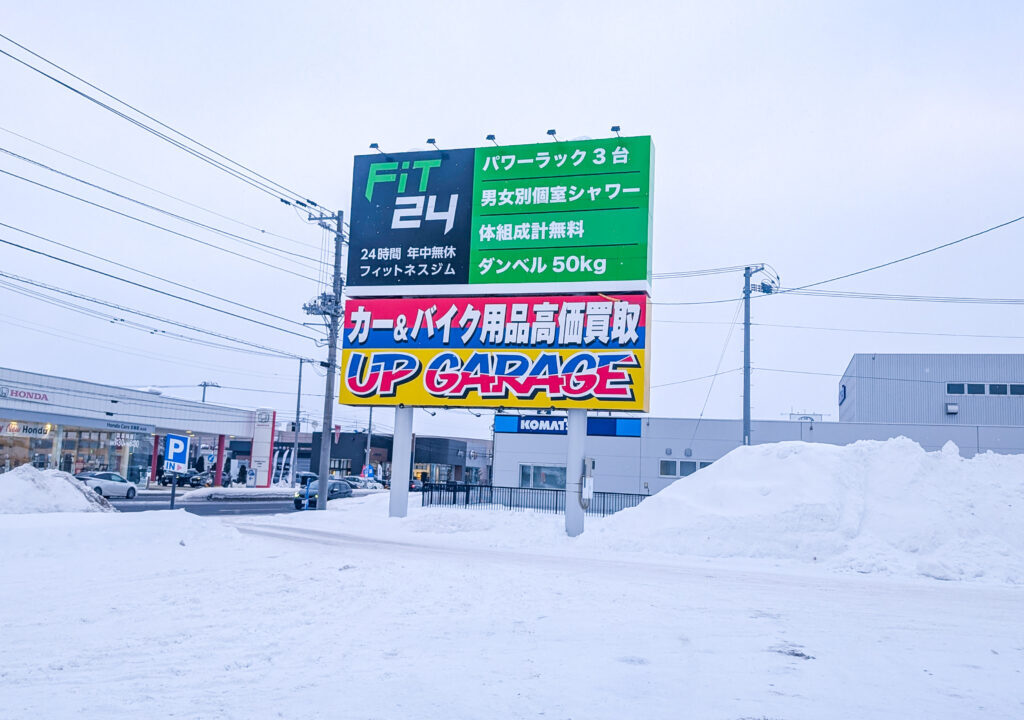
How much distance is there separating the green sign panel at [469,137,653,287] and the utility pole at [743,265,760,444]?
8.65 metres

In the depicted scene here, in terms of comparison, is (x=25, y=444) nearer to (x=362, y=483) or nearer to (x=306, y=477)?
(x=306, y=477)

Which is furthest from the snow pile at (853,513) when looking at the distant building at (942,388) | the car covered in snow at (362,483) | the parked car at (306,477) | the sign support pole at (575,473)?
the car covered in snow at (362,483)

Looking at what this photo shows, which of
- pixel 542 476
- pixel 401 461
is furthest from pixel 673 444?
pixel 401 461

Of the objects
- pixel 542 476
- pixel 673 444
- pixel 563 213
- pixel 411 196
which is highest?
pixel 411 196

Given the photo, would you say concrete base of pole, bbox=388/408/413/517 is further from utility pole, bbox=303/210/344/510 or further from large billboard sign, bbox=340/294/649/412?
utility pole, bbox=303/210/344/510

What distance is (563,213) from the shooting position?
993 inches

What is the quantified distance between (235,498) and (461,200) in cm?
2708

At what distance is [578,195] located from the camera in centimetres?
2514

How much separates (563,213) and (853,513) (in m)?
12.5

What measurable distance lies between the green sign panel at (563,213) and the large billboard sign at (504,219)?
33 mm

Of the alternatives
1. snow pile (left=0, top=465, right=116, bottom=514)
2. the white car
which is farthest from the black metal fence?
the white car

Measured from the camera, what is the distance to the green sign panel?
24.5 meters


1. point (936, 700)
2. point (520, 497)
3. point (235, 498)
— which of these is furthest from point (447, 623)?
point (235, 498)

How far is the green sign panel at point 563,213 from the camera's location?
2450 centimetres
